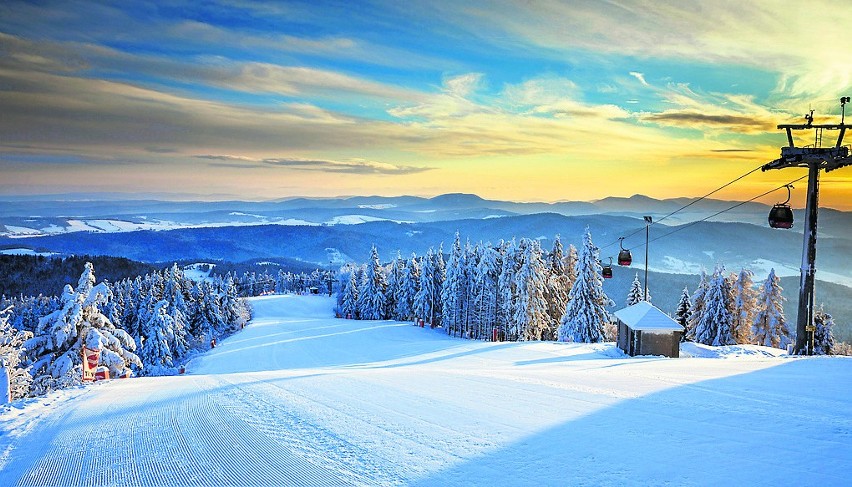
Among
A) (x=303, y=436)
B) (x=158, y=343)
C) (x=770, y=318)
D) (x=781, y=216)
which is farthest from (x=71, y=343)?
(x=770, y=318)

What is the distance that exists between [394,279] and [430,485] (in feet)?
208

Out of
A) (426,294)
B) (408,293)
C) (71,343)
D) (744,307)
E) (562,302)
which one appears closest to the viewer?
(71,343)

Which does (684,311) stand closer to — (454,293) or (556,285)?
(556,285)

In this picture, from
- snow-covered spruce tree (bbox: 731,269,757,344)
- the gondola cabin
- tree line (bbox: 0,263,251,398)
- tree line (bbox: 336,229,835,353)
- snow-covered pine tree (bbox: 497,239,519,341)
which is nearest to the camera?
the gondola cabin

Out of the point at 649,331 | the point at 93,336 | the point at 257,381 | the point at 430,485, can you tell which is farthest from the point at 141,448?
the point at 649,331

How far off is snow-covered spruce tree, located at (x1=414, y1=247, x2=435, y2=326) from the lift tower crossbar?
4318 centimetres

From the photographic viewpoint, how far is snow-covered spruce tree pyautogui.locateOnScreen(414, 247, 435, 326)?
2317 inches

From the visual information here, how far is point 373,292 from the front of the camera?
68.2 m

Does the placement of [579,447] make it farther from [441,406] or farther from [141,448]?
[141,448]

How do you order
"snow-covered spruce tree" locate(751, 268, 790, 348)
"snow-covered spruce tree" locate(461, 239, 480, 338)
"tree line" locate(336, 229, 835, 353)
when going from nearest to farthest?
"tree line" locate(336, 229, 835, 353)
"snow-covered spruce tree" locate(751, 268, 790, 348)
"snow-covered spruce tree" locate(461, 239, 480, 338)

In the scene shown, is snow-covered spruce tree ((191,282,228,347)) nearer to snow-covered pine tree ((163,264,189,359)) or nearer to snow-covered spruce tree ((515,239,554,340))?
snow-covered pine tree ((163,264,189,359))

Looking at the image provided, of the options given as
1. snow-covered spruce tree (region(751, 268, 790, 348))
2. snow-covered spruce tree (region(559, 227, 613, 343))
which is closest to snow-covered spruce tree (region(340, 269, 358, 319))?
snow-covered spruce tree (region(559, 227, 613, 343))

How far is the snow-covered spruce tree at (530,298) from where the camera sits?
42156mm

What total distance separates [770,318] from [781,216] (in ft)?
107
